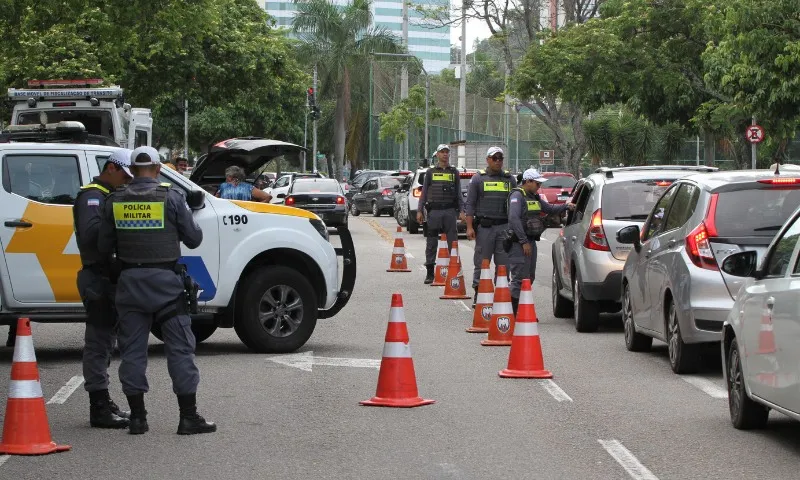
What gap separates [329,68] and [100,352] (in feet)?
222

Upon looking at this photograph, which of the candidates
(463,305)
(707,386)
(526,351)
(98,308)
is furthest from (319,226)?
(463,305)

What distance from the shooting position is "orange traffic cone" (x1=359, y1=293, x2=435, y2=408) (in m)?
10.2

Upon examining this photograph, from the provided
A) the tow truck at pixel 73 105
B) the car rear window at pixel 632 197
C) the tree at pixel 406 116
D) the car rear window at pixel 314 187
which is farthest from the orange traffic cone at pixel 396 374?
the tree at pixel 406 116

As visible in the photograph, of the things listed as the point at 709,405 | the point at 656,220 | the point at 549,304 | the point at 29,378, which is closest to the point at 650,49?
the point at 549,304

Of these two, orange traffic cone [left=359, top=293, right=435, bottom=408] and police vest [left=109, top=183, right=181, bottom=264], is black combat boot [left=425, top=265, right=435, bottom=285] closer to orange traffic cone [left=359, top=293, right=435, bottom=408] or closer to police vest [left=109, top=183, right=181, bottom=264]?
orange traffic cone [left=359, top=293, right=435, bottom=408]

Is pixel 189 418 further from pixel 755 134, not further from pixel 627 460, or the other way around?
pixel 755 134

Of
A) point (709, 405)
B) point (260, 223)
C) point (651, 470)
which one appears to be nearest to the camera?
point (651, 470)

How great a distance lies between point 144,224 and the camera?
8984mm

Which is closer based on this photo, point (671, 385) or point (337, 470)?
point (337, 470)

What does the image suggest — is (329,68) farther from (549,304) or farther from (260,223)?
(260,223)

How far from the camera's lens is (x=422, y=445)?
8.75 metres

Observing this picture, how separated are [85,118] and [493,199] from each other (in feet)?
44.3

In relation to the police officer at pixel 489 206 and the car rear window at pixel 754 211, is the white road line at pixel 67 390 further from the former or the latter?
the police officer at pixel 489 206

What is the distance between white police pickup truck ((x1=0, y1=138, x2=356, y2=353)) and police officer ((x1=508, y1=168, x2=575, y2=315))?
98.3 inches
